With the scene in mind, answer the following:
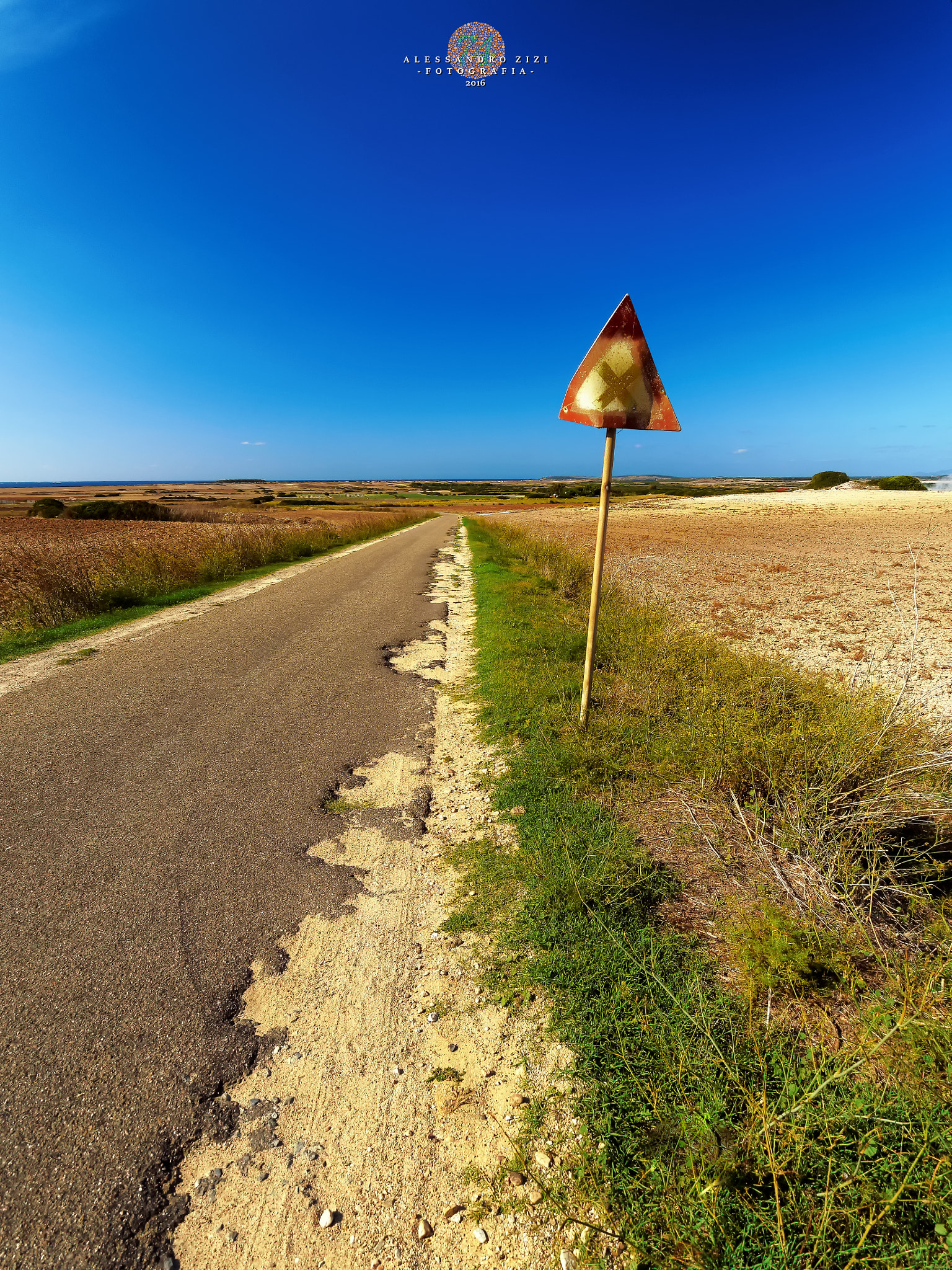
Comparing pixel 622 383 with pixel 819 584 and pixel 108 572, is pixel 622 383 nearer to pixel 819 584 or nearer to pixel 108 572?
pixel 108 572

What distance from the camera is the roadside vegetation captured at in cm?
962

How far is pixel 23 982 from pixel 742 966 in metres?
3.45

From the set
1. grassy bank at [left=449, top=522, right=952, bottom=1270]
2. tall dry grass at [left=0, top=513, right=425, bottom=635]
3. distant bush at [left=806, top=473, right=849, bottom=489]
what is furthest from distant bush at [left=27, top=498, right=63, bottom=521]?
distant bush at [left=806, top=473, right=849, bottom=489]

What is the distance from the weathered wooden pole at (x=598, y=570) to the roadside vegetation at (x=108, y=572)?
851cm

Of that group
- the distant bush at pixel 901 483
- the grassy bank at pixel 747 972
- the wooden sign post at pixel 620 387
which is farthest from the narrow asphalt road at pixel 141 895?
the distant bush at pixel 901 483

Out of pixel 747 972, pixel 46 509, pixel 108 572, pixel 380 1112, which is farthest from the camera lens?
pixel 46 509

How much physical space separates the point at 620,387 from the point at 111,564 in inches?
518

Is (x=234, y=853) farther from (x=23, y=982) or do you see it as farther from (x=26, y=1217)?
(x=26, y=1217)

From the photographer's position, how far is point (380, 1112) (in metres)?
2.10

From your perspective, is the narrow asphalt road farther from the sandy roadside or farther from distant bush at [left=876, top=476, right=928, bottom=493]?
distant bush at [left=876, top=476, right=928, bottom=493]

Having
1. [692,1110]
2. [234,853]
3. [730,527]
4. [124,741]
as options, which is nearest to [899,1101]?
[692,1110]

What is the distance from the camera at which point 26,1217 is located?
1758 mm

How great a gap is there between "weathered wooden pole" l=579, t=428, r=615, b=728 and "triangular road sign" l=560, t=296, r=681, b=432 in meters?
0.18

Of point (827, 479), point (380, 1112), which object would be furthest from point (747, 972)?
point (827, 479)
